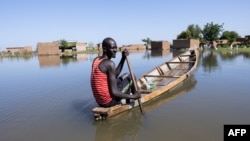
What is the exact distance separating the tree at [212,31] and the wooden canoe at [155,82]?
1528 inches

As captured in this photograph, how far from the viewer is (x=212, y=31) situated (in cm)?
5053

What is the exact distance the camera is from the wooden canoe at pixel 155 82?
5.25 m

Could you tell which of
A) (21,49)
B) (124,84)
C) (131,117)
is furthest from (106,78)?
(21,49)

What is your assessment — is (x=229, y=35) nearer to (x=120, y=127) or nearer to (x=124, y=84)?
(x=124, y=84)

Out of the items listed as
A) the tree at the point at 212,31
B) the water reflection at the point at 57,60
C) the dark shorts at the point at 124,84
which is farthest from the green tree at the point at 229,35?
the dark shorts at the point at 124,84

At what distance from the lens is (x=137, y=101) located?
5.91m

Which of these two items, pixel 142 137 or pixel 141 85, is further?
pixel 141 85

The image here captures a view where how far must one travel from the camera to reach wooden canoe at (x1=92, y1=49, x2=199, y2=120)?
17.2 feet

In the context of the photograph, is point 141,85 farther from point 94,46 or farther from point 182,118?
point 94,46

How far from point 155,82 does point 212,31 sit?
45237 millimetres

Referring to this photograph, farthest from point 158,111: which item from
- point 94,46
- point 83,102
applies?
point 94,46

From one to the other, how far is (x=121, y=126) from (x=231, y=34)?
54.8 meters

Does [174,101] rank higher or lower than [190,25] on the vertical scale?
lower

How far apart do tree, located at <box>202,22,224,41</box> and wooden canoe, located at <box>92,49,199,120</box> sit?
1528 inches
